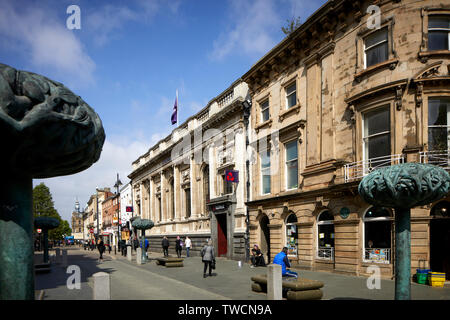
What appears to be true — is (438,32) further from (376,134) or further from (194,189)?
(194,189)

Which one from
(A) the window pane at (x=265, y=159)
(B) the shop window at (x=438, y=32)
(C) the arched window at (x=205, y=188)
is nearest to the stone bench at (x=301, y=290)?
(B) the shop window at (x=438, y=32)

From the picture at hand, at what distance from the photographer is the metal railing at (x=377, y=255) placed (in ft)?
45.8

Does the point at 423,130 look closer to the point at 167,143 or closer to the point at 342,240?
the point at 342,240

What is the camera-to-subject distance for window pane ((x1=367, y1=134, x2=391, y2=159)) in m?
14.5

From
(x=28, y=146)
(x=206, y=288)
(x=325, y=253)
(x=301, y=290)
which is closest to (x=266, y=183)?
(x=325, y=253)

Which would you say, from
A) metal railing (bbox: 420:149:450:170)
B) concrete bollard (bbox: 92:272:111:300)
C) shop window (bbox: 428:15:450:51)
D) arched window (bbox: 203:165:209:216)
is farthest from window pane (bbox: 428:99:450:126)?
arched window (bbox: 203:165:209:216)

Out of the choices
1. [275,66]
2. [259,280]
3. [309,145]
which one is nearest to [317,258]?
[309,145]

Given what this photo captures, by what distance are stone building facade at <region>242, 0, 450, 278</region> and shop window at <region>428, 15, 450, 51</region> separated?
4 centimetres

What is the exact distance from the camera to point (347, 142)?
1605cm

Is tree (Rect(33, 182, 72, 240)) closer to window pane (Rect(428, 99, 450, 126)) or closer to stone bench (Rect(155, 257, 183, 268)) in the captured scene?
stone bench (Rect(155, 257, 183, 268))

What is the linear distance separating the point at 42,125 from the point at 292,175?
1717 centimetres

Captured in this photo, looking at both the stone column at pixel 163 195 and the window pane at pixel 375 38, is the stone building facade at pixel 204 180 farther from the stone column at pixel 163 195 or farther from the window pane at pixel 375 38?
the window pane at pixel 375 38

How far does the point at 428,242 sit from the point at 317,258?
561 cm

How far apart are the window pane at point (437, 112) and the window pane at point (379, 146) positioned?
1.61 metres
